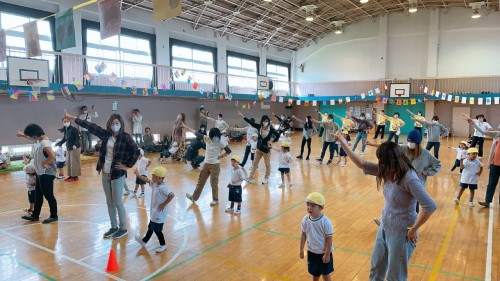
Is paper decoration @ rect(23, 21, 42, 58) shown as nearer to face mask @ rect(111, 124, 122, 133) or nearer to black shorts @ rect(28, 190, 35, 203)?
black shorts @ rect(28, 190, 35, 203)

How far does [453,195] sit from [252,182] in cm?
486

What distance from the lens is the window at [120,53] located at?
632 inches

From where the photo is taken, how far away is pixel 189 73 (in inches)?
802

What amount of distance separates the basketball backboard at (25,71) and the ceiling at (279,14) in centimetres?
617

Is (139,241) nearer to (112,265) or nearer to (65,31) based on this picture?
(112,265)

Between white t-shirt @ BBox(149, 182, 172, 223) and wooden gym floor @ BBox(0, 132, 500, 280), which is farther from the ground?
white t-shirt @ BBox(149, 182, 172, 223)

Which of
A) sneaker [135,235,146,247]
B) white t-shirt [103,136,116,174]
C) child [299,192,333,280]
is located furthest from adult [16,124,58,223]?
child [299,192,333,280]

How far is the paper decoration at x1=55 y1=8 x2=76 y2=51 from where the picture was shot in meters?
7.44

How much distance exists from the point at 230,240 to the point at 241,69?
21203mm

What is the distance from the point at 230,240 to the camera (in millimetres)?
5285

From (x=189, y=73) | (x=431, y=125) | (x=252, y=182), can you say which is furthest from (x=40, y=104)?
(x=431, y=125)

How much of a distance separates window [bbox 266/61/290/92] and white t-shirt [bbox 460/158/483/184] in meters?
21.0

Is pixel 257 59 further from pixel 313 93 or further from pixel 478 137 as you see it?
pixel 478 137

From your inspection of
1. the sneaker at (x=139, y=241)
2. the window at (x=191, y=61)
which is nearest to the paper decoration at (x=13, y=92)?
the window at (x=191, y=61)
